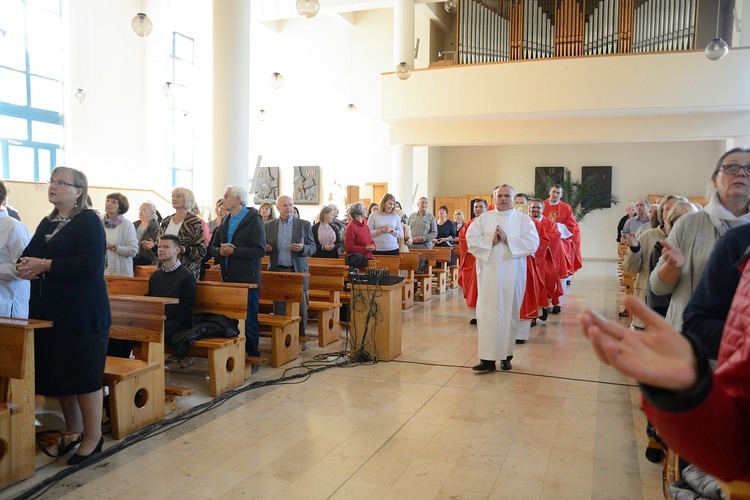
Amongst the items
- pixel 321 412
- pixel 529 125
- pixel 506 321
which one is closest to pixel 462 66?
pixel 529 125

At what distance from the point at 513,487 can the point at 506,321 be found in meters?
2.41

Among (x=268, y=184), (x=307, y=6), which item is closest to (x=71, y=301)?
(x=307, y=6)

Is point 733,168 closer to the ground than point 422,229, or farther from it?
farther from it

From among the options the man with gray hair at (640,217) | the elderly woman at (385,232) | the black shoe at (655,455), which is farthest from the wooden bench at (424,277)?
the black shoe at (655,455)

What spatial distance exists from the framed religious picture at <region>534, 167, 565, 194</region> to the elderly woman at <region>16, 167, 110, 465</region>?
17.1m

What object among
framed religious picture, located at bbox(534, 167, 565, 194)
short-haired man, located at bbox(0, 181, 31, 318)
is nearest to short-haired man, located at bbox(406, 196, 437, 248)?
short-haired man, located at bbox(0, 181, 31, 318)

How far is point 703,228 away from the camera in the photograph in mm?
2654

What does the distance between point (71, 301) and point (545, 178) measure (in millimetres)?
17466

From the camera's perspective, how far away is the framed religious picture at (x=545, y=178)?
62.4ft

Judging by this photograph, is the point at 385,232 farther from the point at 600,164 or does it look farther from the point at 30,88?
the point at 600,164

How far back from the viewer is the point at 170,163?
19.8 meters

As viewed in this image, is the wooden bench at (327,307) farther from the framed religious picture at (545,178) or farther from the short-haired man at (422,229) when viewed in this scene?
the framed religious picture at (545,178)

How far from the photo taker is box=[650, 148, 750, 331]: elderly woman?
2316 mm

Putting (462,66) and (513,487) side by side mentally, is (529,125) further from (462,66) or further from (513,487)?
(513,487)
